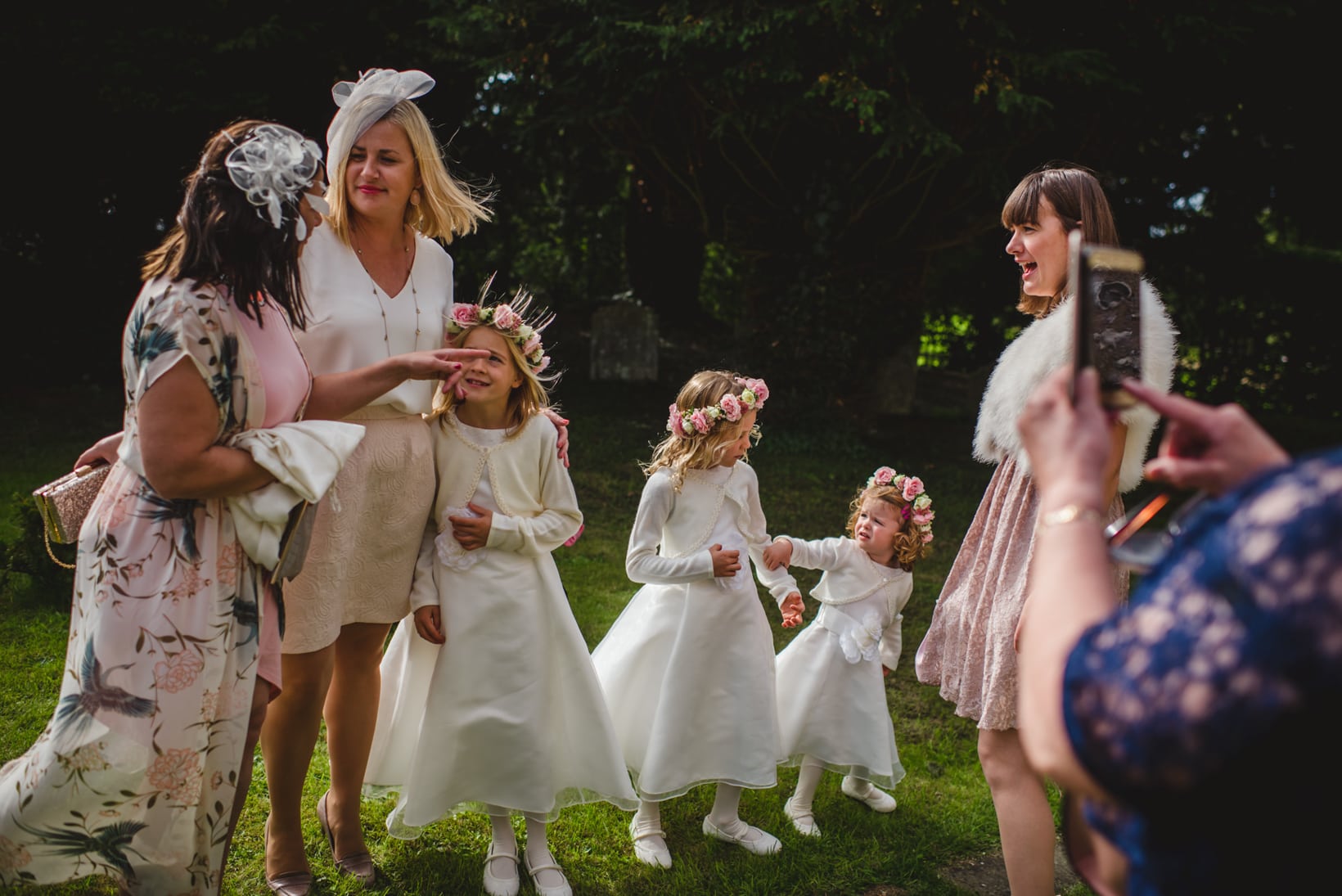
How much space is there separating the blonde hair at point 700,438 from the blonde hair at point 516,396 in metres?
0.52

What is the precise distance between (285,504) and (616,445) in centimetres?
788

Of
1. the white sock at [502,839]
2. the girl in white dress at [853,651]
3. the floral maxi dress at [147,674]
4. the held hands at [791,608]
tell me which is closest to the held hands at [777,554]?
the girl in white dress at [853,651]

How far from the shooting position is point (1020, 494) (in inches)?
118

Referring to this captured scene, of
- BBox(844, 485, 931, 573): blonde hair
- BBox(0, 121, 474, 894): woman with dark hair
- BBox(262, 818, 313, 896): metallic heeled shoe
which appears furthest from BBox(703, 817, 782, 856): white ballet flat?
BBox(0, 121, 474, 894): woman with dark hair

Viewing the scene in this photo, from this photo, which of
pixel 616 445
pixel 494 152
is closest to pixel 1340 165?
pixel 616 445

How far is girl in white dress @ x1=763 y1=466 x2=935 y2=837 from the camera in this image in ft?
12.9

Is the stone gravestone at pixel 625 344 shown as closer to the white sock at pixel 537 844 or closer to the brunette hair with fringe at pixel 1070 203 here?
the white sock at pixel 537 844

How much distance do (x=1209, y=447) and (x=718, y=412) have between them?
2332 mm

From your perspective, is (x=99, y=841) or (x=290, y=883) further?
(x=290, y=883)

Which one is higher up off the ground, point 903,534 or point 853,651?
point 903,534

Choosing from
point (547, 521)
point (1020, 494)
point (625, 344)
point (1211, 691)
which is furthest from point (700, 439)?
point (625, 344)

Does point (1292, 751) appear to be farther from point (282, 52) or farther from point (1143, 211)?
point (1143, 211)

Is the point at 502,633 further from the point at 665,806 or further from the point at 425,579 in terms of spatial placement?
the point at 665,806

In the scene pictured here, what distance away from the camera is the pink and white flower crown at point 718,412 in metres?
3.74
